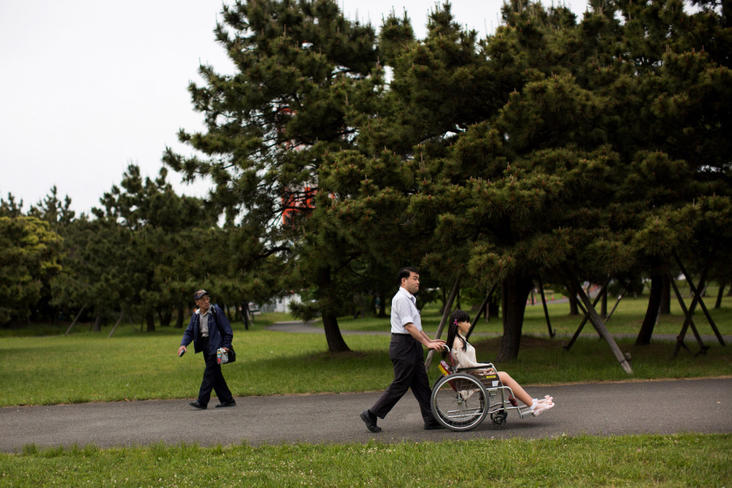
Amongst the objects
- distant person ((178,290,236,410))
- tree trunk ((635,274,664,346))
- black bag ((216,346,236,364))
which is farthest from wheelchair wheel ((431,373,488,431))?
tree trunk ((635,274,664,346))

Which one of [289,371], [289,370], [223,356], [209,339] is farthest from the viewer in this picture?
[289,370]

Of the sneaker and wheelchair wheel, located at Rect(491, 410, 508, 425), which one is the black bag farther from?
the sneaker

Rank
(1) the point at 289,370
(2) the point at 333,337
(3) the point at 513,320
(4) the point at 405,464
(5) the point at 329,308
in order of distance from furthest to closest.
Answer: (2) the point at 333,337
(5) the point at 329,308
(3) the point at 513,320
(1) the point at 289,370
(4) the point at 405,464

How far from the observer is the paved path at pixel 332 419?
760 centimetres

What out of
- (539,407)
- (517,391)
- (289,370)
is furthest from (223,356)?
(289,370)

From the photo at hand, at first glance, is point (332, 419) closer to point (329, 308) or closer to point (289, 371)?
point (289, 371)

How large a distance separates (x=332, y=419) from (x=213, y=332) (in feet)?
8.51

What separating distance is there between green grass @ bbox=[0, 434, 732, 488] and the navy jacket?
11.0ft

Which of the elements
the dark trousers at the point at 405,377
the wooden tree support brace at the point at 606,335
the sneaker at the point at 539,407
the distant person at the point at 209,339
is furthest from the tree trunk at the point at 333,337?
the sneaker at the point at 539,407

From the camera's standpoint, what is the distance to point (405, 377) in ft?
25.6

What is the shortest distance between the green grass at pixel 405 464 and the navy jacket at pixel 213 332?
336 centimetres

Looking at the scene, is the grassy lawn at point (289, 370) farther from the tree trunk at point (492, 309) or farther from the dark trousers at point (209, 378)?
the tree trunk at point (492, 309)

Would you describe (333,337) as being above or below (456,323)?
below

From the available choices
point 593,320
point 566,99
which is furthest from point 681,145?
point 593,320
